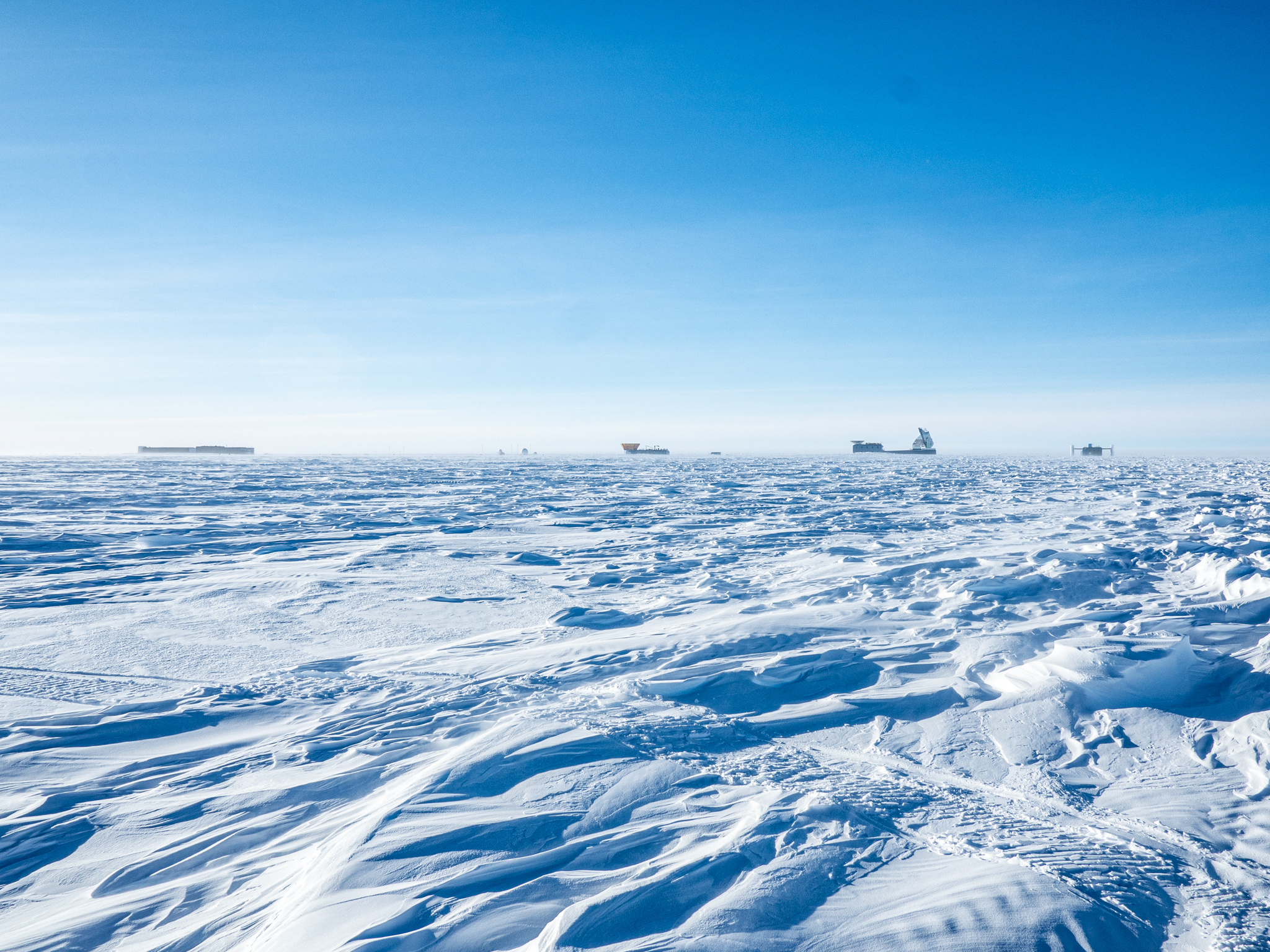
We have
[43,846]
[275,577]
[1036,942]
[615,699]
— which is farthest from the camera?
[275,577]

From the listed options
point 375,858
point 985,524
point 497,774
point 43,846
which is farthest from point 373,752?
point 985,524

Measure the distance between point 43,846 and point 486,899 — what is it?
1581mm

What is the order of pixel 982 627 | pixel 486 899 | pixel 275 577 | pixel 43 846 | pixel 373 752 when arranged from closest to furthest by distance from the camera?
1. pixel 486 899
2. pixel 43 846
3. pixel 373 752
4. pixel 982 627
5. pixel 275 577

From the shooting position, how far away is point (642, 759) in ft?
9.18

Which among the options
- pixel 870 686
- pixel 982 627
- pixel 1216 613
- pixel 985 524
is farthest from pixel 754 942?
pixel 985 524

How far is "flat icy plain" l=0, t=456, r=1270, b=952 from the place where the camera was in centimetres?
187

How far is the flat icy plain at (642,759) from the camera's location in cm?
187

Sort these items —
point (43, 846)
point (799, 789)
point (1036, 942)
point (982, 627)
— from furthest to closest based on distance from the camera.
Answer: point (982, 627) → point (799, 789) → point (43, 846) → point (1036, 942)

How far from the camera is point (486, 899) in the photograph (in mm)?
1921

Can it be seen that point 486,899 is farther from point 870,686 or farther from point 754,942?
point 870,686

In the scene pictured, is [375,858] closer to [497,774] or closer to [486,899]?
[486,899]

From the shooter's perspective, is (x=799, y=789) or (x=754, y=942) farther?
(x=799, y=789)

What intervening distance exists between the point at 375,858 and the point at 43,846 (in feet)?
3.83

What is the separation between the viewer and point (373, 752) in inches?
115
